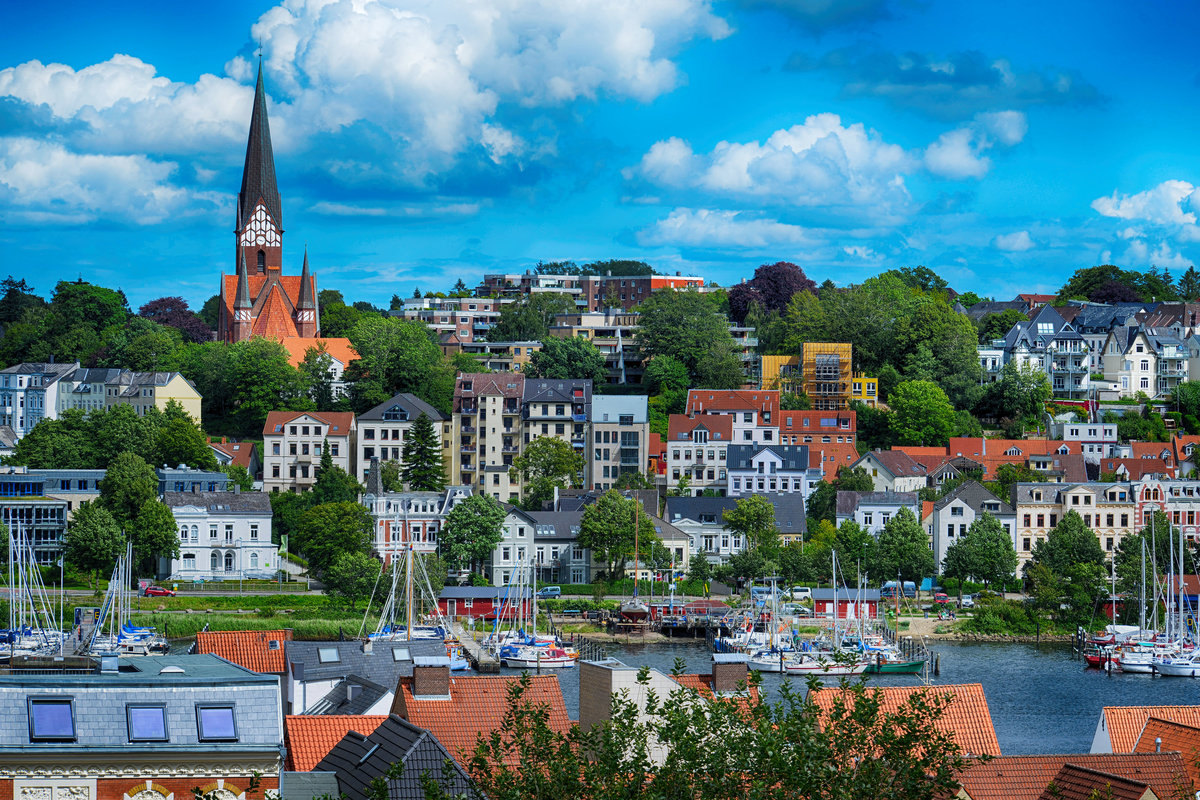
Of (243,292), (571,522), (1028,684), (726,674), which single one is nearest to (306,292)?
(243,292)

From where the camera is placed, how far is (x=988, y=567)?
258 ft

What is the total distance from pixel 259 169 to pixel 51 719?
104503 mm

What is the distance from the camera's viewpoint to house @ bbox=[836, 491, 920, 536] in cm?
8388

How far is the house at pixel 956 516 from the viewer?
81.9 metres

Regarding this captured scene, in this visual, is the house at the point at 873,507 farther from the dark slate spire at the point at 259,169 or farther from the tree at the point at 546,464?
the dark slate spire at the point at 259,169

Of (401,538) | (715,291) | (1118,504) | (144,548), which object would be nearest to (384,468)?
(401,538)

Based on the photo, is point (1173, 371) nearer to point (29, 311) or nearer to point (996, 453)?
point (996, 453)

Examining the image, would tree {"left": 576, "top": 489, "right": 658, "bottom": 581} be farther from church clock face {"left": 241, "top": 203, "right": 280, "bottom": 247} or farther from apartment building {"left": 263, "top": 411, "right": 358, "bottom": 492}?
church clock face {"left": 241, "top": 203, "right": 280, "bottom": 247}

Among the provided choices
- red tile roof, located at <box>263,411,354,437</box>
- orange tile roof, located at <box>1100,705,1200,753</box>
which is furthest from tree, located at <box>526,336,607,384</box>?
orange tile roof, located at <box>1100,705,1200,753</box>

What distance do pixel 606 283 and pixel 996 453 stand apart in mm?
57227

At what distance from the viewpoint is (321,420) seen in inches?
3647

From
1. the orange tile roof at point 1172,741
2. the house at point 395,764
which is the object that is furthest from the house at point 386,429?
the house at point 395,764

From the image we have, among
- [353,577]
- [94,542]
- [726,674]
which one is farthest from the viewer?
[94,542]

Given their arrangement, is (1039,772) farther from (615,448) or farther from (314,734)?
(615,448)
